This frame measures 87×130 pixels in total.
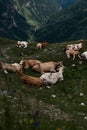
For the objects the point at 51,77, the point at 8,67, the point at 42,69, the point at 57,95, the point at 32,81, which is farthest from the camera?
the point at 42,69

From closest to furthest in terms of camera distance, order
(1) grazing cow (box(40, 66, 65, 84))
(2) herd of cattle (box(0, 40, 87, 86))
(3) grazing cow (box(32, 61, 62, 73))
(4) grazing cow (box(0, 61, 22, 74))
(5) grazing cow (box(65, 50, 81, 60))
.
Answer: (2) herd of cattle (box(0, 40, 87, 86)), (1) grazing cow (box(40, 66, 65, 84)), (4) grazing cow (box(0, 61, 22, 74)), (3) grazing cow (box(32, 61, 62, 73)), (5) grazing cow (box(65, 50, 81, 60))

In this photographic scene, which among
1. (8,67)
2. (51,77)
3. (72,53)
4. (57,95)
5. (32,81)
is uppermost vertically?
(72,53)

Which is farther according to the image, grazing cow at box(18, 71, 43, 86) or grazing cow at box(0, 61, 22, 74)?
grazing cow at box(0, 61, 22, 74)

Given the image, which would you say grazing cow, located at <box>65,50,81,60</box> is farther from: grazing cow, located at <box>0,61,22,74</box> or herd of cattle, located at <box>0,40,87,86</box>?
grazing cow, located at <box>0,61,22,74</box>

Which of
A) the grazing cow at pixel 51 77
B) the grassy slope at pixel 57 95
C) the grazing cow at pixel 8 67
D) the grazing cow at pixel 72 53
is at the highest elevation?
the grazing cow at pixel 72 53

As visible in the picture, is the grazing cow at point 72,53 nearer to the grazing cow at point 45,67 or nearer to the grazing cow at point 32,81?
the grazing cow at point 45,67

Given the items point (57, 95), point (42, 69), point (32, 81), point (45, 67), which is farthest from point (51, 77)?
point (45, 67)

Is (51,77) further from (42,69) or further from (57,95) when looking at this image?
(42,69)

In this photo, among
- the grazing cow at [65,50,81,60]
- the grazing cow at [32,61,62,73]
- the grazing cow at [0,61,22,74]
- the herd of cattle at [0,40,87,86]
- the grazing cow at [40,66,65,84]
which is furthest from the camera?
the grazing cow at [65,50,81,60]

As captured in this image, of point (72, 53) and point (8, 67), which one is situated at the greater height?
point (72, 53)

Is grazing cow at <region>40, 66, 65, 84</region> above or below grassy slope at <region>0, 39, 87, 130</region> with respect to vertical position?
above

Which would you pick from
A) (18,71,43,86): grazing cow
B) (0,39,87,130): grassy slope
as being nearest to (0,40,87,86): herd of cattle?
(18,71,43,86): grazing cow

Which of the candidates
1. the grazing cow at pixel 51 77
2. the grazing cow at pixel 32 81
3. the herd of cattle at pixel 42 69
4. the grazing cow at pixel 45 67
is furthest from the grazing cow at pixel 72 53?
the grazing cow at pixel 32 81

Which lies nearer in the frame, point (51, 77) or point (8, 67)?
point (51, 77)
